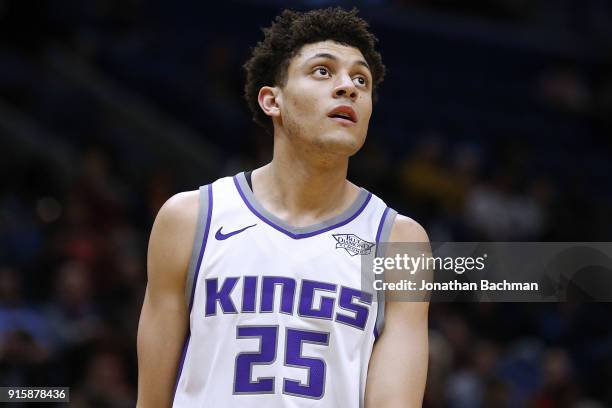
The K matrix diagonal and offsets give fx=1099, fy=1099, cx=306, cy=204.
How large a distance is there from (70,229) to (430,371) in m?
3.40

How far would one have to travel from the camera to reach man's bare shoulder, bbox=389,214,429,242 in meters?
4.41

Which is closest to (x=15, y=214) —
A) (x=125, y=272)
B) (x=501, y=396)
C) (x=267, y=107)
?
(x=125, y=272)

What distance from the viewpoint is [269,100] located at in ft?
15.3

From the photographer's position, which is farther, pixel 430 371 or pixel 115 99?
pixel 115 99

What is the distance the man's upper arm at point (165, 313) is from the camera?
4305 mm

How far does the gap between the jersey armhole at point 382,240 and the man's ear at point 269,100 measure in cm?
63

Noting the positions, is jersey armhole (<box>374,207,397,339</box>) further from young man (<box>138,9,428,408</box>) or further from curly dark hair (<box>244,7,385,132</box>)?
curly dark hair (<box>244,7,385,132</box>)

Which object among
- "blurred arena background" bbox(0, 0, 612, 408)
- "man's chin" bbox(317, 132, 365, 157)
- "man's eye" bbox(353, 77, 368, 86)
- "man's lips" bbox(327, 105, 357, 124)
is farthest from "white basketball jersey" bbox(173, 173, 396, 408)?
"blurred arena background" bbox(0, 0, 612, 408)

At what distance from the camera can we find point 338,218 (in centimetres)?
447

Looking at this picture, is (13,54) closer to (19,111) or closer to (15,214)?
(19,111)

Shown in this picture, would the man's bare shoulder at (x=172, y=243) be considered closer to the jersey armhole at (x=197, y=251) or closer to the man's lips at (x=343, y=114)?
the jersey armhole at (x=197, y=251)

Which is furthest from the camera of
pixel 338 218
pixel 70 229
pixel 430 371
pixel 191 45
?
pixel 191 45

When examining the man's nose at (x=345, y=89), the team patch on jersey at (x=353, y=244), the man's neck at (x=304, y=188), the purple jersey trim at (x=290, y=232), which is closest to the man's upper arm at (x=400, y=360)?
the team patch on jersey at (x=353, y=244)

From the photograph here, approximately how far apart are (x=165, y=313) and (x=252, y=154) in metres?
6.79
